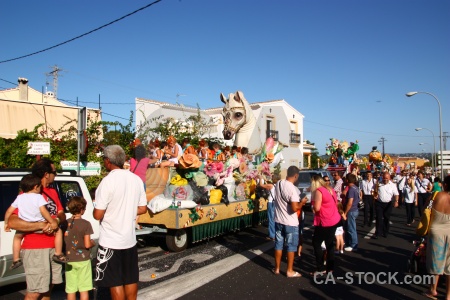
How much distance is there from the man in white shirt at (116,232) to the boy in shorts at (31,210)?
0.69 meters

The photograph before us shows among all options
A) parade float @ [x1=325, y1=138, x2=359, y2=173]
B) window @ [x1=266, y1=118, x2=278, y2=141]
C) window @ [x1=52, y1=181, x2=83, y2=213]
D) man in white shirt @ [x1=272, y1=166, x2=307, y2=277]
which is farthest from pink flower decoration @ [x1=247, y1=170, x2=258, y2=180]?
window @ [x1=266, y1=118, x2=278, y2=141]

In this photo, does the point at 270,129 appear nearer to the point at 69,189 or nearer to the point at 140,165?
the point at 140,165

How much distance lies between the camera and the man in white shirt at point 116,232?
12.9 feet

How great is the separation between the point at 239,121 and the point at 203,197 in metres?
4.59

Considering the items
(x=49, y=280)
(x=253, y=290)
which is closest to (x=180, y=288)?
(x=253, y=290)

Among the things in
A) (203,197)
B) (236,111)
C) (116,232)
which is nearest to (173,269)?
(203,197)

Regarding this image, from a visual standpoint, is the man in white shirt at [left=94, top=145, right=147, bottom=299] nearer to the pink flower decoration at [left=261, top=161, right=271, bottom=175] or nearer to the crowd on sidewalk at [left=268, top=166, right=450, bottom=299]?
the crowd on sidewalk at [left=268, top=166, right=450, bottom=299]

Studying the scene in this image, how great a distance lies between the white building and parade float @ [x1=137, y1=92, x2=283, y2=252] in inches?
672

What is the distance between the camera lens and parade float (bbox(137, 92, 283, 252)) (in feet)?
25.8

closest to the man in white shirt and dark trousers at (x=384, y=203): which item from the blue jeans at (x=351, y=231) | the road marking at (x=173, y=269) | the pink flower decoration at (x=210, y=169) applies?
the blue jeans at (x=351, y=231)

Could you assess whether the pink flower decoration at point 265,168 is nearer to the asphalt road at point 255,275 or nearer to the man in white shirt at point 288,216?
the asphalt road at point 255,275

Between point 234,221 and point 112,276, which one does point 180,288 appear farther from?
point 234,221

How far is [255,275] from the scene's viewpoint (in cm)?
652

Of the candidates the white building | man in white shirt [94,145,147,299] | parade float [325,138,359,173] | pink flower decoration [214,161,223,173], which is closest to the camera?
man in white shirt [94,145,147,299]
